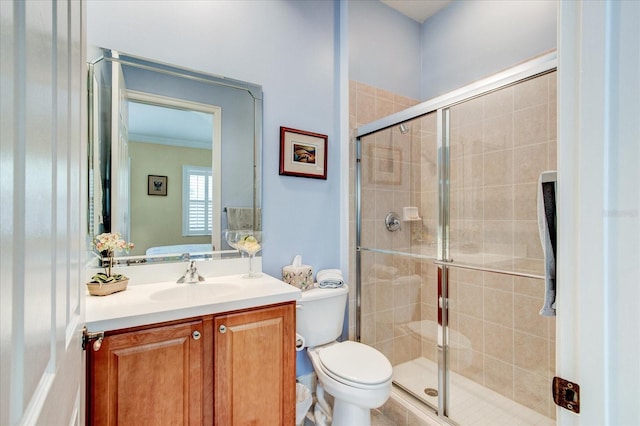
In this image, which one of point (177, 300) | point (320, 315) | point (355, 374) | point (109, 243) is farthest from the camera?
point (320, 315)

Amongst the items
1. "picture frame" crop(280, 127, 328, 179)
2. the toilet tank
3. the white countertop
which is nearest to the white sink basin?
the white countertop

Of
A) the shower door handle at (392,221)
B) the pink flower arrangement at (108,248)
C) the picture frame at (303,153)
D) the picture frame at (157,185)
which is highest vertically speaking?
the picture frame at (303,153)

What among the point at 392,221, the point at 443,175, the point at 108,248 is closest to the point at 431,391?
the point at 392,221

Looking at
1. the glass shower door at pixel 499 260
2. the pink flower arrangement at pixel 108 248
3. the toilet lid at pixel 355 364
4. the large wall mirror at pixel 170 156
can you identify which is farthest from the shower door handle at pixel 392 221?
the pink flower arrangement at pixel 108 248

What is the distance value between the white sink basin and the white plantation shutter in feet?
0.98

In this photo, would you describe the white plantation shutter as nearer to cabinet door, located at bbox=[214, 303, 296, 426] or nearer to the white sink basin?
the white sink basin

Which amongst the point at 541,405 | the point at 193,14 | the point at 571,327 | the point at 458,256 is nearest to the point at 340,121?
the point at 193,14

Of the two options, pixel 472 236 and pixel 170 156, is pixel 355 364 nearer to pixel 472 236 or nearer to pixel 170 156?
pixel 472 236

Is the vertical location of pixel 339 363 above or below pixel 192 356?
below

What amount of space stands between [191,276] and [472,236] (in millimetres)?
1706

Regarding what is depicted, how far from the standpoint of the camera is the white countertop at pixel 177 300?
1.04 m

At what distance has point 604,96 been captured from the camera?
1.64 ft

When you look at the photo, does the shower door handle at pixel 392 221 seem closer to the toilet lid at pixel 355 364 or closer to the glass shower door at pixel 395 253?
the glass shower door at pixel 395 253

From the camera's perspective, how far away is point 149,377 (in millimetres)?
1077
